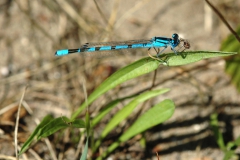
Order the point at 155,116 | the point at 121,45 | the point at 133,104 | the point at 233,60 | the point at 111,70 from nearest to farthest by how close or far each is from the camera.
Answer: the point at 155,116 → the point at 133,104 → the point at 121,45 → the point at 233,60 → the point at 111,70

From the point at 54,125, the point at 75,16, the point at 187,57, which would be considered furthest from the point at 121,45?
the point at 75,16

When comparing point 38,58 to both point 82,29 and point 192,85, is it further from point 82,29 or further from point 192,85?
point 192,85

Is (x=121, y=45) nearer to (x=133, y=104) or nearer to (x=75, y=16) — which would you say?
(x=133, y=104)

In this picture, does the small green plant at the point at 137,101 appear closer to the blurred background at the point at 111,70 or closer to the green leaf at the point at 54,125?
the green leaf at the point at 54,125

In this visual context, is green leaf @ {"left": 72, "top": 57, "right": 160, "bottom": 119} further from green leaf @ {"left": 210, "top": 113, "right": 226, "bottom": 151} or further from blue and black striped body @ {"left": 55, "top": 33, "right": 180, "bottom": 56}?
green leaf @ {"left": 210, "top": 113, "right": 226, "bottom": 151}

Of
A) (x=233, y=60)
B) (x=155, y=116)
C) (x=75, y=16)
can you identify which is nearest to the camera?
(x=155, y=116)

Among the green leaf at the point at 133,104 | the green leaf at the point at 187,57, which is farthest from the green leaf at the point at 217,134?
the green leaf at the point at 187,57
